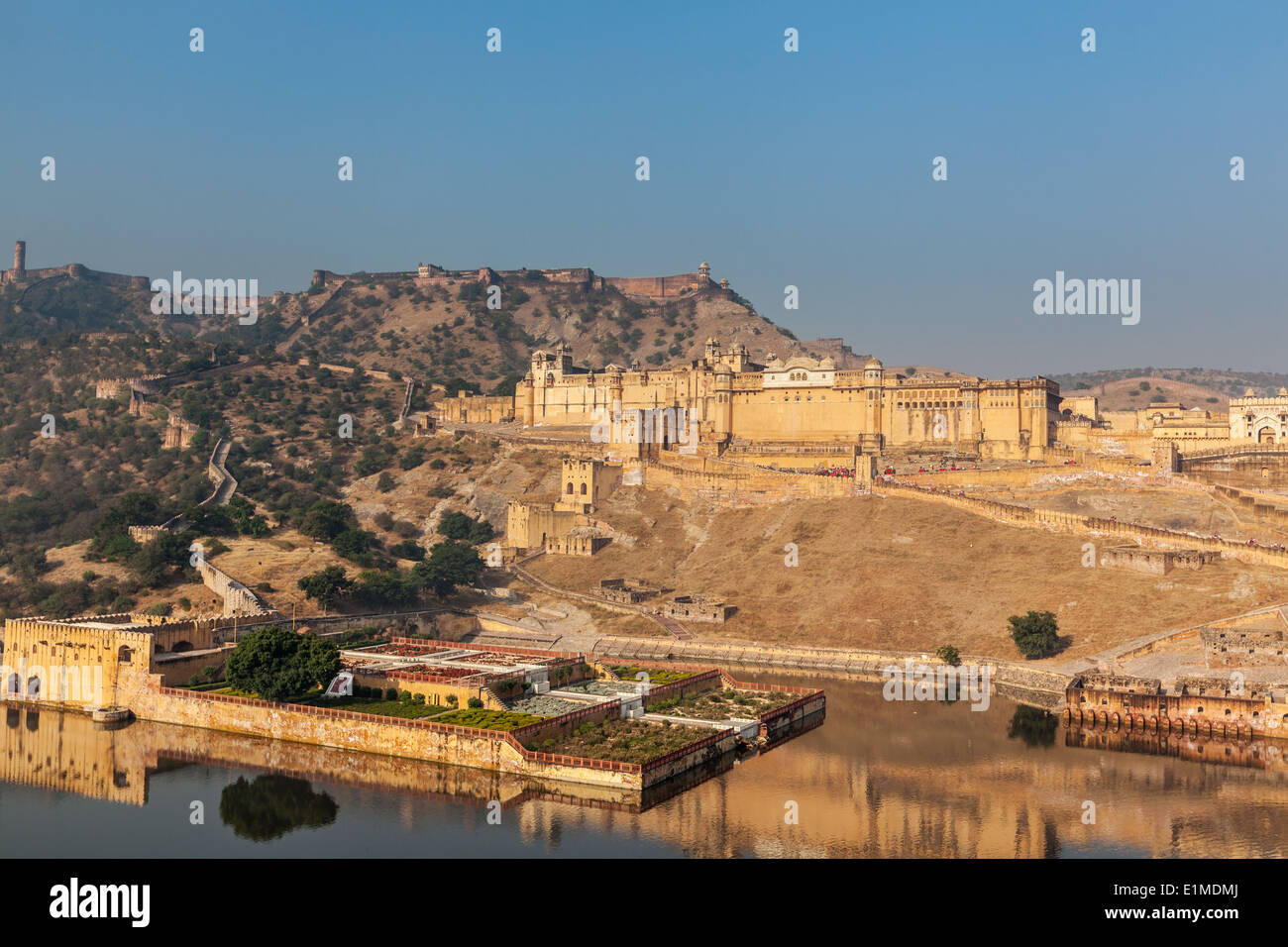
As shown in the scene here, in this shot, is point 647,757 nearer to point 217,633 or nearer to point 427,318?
point 217,633

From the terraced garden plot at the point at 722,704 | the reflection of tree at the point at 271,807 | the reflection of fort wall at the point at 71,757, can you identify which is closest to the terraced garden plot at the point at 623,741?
the terraced garden plot at the point at 722,704

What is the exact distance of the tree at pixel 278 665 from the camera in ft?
122

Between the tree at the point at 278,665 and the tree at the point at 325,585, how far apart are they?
1461cm

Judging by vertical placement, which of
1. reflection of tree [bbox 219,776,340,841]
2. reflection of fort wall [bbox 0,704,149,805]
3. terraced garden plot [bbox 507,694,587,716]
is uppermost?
terraced garden plot [bbox 507,694,587,716]

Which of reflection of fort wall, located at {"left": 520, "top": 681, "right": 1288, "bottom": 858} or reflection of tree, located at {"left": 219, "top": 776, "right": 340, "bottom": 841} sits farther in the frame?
reflection of tree, located at {"left": 219, "top": 776, "right": 340, "bottom": 841}

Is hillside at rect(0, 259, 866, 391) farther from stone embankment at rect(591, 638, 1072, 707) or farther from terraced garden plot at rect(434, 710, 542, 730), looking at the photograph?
terraced garden plot at rect(434, 710, 542, 730)

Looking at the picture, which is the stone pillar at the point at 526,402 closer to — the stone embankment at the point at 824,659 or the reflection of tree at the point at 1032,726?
the stone embankment at the point at 824,659

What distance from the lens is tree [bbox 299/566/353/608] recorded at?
2104 inches

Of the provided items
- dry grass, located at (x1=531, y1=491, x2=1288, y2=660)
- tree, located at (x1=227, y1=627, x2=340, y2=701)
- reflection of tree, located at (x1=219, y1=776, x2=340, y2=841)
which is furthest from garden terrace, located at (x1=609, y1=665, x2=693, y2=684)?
reflection of tree, located at (x1=219, y1=776, x2=340, y2=841)

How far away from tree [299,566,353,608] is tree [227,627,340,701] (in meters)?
14.6

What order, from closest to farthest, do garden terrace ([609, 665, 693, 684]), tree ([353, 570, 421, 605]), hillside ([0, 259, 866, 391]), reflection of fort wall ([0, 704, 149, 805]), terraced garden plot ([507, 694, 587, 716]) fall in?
reflection of fort wall ([0, 704, 149, 805])
terraced garden plot ([507, 694, 587, 716])
garden terrace ([609, 665, 693, 684])
tree ([353, 570, 421, 605])
hillside ([0, 259, 866, 391])

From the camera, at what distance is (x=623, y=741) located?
111ft
